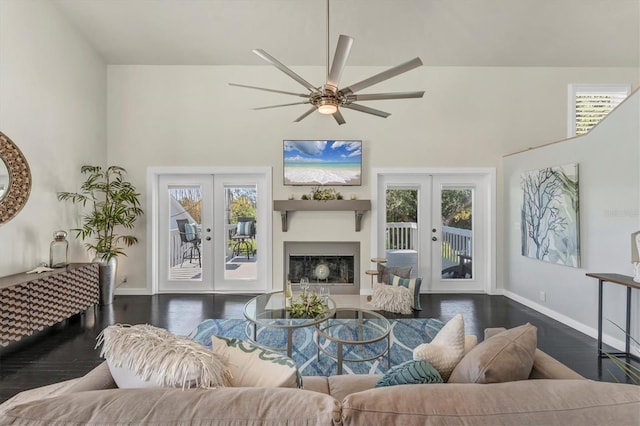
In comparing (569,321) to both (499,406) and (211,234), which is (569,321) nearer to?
(499,406)

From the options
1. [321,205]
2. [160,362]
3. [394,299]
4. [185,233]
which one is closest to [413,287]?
[394,299]

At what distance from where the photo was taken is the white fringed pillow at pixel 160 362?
3.08ft

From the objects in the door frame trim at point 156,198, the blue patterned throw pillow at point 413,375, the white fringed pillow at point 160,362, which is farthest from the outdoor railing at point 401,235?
the white fringed pillow at point 160,362

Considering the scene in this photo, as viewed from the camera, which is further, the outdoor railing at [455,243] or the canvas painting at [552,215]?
the outdoor railing at [455,243]

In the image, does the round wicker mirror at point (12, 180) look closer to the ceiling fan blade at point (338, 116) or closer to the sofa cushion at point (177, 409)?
the sofa cushion at point (177, 409)

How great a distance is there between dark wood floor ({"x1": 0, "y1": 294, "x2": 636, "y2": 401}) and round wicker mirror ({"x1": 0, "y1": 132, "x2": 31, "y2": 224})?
1368mm

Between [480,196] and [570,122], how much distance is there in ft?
5.88

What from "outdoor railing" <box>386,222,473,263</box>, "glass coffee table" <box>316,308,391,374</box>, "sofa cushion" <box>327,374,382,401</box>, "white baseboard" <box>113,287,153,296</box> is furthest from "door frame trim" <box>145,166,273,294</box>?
"sofa cushion" <box>327,374,382,401</box>

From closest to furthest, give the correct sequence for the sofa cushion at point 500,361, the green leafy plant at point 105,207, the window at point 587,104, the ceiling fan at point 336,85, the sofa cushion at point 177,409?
the sofa cushion at point 177,409
the sofa cushion at point 500,361
the ceiling fan at point 336,85
the green leafy plant at point 105,207
the window at point 587,104

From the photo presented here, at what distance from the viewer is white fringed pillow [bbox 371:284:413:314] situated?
367 cm

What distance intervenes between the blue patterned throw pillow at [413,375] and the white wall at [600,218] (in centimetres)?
289

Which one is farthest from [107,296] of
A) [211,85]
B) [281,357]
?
[281,357]

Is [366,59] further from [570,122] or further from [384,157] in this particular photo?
[570,122]

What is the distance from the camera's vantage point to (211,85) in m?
4.50
